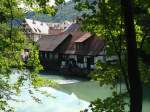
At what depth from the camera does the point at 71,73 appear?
4750 centimetres

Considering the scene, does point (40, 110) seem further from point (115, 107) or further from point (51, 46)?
point (51, 46)

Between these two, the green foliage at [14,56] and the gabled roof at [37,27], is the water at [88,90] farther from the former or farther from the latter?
the gabled roof at [37,27]

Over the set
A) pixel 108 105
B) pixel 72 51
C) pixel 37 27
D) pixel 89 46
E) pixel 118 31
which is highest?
pixel 37 27

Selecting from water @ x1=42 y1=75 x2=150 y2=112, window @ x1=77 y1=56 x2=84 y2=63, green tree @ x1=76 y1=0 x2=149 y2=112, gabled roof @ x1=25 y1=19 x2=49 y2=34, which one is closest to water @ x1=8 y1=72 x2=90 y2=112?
water @ x1=42 y1=75 x2=150 y2=112

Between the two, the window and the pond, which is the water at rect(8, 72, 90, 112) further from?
the window

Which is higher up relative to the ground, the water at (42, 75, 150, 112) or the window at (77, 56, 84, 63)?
the window at (77, 56, 84, 63)

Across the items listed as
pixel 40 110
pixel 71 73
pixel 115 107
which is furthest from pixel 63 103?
pixel 115 107

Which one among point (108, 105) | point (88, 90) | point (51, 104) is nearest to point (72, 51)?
point (88, 90)

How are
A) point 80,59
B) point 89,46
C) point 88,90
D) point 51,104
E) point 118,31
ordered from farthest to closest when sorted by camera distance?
point 89,46, point 80,59, point 88,90, point 51,104, point 118,31

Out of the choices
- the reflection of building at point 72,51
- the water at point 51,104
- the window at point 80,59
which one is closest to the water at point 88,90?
the water at point 51,104

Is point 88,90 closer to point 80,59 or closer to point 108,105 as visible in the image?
point 80,59

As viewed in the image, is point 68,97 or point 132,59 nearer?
point 132,59

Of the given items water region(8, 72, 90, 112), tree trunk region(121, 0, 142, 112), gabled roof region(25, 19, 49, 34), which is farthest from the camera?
gabled roof region(25, 19, 49, 34)

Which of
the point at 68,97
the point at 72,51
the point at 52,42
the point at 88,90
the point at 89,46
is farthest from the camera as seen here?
the point at 52,42
